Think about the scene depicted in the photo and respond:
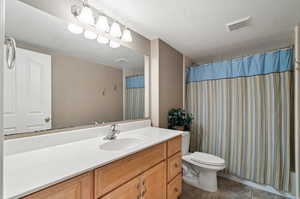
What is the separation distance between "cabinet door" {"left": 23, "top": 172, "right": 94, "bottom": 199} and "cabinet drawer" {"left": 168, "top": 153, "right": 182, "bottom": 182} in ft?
2.76

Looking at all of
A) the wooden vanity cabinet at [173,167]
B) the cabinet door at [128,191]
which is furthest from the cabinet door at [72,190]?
the wooden vanity cabinet at [173,167]

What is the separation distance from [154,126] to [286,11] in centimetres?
184

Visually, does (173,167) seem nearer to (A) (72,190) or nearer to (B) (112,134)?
(B) (112,134)

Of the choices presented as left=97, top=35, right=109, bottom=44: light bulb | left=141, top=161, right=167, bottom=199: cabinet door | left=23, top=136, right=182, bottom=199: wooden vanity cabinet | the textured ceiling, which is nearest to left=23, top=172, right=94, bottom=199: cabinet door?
left=23, top=136, right=182, bottom=199: wooden vanity cabinet

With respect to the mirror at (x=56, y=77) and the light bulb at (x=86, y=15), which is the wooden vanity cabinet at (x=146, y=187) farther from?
the light bulb at (x=86, y=15)

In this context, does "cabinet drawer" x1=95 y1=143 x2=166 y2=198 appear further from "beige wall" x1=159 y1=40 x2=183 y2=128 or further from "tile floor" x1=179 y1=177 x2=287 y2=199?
"tile floor" x1=179 y1=177 x2=287 y2=199

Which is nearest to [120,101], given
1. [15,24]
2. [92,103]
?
[92,103]

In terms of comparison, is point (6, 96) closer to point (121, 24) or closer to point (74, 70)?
point (74, 70)

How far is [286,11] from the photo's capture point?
4.32 feet

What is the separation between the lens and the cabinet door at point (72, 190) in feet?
1.99

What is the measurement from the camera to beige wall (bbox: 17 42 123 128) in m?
1.16

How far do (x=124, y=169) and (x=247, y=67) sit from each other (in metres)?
2.09

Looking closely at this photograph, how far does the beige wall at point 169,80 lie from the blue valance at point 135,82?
256 millimetres

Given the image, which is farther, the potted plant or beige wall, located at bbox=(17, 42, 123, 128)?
the potted plant
